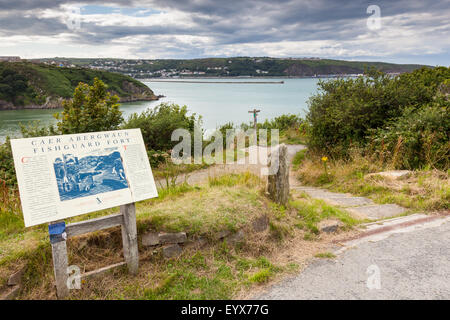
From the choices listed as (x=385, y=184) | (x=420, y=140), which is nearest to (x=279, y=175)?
(x=385, y=184)

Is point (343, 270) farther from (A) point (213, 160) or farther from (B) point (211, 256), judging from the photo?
(A) point (213, 160)

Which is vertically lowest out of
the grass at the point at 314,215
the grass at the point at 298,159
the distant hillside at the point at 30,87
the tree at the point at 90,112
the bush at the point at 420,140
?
the grass at the point at 298,159

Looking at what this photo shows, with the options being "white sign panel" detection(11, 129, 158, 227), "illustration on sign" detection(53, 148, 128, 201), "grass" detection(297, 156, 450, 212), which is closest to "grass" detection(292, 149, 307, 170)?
"grass" detection(297, 156, 450, 212)

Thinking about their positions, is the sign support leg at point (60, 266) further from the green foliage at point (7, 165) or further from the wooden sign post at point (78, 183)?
the green foliage at point (7, 165)

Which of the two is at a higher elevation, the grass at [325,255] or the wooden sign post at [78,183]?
the wooden sign post at [78,183]

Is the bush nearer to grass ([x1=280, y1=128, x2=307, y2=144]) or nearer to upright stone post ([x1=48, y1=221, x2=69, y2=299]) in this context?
grass ([x1=280, y1=128, x2=307, y2=144])

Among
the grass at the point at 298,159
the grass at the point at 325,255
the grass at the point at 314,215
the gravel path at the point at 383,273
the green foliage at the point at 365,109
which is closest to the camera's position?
the gravel path at the point at 383,273

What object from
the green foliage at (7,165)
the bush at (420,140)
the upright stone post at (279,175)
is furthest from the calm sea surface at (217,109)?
the upright stone post at (279,175)
